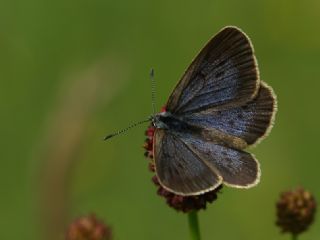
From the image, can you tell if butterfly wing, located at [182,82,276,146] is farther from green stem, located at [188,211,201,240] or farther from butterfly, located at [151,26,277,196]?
green stem, located at [188,211,201,240]

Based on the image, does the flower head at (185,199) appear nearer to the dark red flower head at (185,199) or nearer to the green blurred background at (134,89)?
the dark red flower head at (185,199)

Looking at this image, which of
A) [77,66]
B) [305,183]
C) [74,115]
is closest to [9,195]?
[77,66]

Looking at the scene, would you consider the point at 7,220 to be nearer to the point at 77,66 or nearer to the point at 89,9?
the point at 77,66

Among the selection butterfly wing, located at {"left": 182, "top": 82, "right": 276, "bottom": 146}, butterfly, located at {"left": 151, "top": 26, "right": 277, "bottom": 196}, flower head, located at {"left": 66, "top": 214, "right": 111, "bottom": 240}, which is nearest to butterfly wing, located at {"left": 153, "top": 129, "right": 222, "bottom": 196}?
butterfly, located at {"left": 151, "top": 26, "right": 277, "bottom": 196}

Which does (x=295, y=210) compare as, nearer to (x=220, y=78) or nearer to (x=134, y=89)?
(x=220, y=78)

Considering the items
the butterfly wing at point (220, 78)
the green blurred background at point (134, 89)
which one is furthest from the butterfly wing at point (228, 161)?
the green blurred background at point (134, 89)

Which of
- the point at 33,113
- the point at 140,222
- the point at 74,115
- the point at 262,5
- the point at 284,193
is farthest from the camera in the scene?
the point at 262,5
